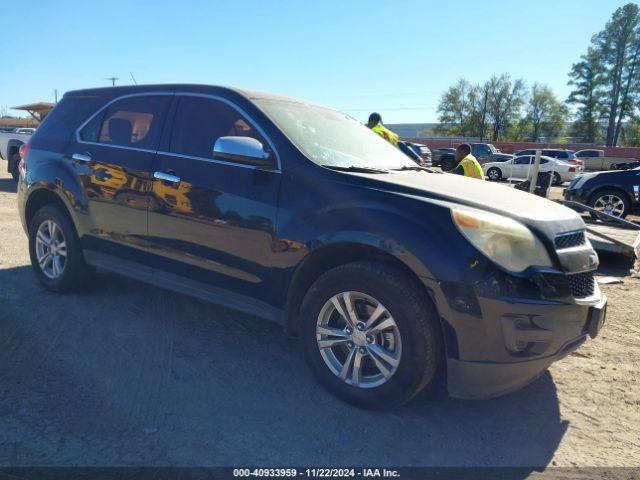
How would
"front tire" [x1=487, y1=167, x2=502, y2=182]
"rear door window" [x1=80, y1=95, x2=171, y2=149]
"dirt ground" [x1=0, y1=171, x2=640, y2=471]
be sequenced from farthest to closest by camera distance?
"front tire" [x1=487, y1=167, x2=502, y2=182] < "rear door window" [x1=80, y1=95, x2=171, y2=149] < "dirt ground" [x1=0, y1=171, x2=640, y2=471]

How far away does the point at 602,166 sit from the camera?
131 feet

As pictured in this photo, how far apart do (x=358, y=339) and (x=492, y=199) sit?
117cm

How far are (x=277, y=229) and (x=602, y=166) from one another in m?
43.4

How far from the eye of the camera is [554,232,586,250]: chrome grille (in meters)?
2.91

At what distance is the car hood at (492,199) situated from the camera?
290 centimetres

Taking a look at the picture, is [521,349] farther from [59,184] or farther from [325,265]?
[59,184]

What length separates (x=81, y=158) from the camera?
4.41m

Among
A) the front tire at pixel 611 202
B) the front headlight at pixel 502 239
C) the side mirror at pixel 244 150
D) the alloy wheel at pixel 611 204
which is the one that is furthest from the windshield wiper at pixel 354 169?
the alloy wheel at pixel 611 204

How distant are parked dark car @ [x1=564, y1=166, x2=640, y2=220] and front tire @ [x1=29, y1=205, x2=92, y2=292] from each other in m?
10.2

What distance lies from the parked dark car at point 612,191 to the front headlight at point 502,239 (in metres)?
9.40

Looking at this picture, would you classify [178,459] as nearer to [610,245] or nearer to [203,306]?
[203,306]

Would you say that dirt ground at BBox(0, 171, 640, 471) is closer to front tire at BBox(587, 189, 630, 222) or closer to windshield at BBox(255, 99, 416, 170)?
windshield at BBox(255, 99, 416, 170)

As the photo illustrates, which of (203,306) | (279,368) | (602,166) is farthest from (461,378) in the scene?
(602,166)

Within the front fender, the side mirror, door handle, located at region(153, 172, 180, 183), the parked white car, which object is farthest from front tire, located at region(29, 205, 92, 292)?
the parked white car
